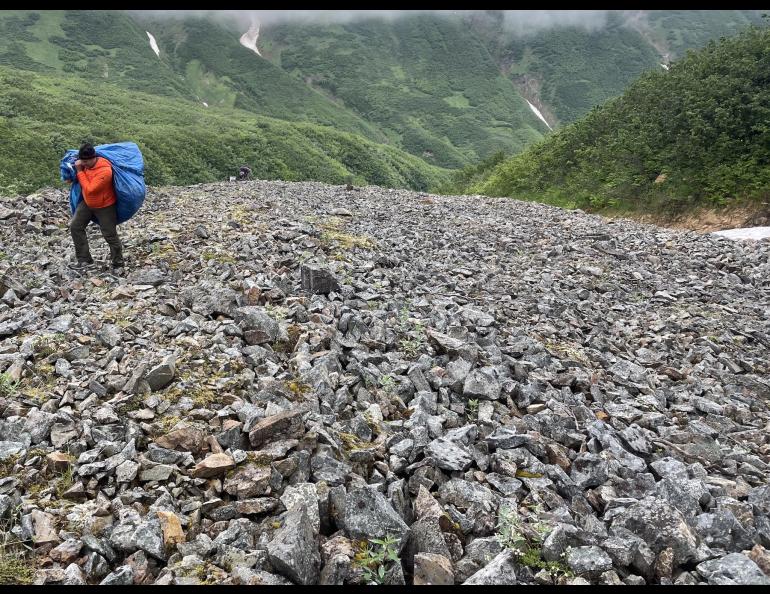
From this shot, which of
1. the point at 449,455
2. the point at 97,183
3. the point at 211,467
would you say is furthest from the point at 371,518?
the point at 97,183

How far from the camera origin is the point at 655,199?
81.1 feet

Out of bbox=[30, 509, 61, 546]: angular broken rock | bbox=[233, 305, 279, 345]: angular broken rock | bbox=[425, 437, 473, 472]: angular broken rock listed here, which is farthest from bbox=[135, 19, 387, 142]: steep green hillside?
bbox=[30, 509, 61, 546]: angular broken rock

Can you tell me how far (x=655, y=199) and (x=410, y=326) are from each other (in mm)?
22206

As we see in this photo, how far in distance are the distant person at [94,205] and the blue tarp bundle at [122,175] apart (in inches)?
5.0

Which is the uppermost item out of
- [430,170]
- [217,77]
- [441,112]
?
[217,77]

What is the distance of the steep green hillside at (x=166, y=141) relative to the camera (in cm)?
4650

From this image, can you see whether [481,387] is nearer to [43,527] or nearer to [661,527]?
[661,527]

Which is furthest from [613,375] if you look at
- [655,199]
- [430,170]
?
[430,170]

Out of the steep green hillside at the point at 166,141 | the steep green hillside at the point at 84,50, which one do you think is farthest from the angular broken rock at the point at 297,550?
the steep green hillside at the point at 84,50

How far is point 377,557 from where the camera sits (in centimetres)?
344

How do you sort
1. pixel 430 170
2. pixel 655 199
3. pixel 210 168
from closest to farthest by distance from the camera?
pixel 655 199 → pixel 210 168 → pixel 430 170

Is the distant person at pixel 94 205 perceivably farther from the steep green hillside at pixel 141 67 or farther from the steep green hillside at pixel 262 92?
the steep green hillside at pixel 262 92

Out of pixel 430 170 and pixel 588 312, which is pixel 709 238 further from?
pixel 430 170

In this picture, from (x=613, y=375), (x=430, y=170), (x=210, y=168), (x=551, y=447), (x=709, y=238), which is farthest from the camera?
(x=430, y=170)
